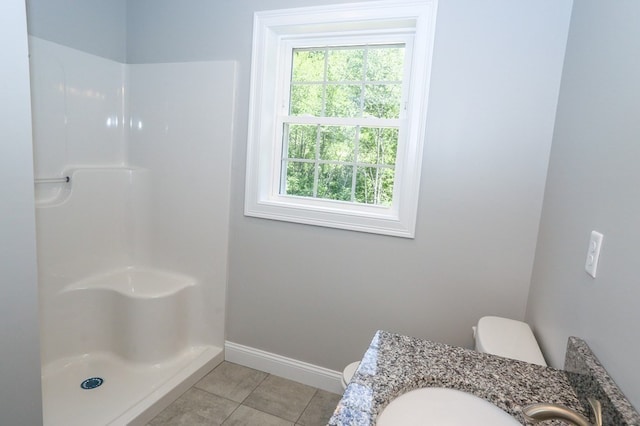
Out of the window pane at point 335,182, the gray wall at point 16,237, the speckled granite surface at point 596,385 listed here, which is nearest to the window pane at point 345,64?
the window pane at point 335,182

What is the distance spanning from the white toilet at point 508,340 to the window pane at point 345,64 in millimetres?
1444

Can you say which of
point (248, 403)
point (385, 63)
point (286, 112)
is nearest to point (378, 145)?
point (385, 63)

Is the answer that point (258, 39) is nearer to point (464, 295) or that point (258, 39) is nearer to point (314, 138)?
point (314, 138)

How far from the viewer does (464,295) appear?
5.75 feet

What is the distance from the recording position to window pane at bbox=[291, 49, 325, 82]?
6.94 feet

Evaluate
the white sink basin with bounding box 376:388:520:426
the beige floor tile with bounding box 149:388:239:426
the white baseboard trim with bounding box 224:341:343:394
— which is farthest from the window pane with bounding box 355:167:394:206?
the beige floor tile with bounding box 149:388:239:426

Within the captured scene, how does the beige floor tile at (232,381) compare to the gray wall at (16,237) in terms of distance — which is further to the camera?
the beige floor tile at (232,381)

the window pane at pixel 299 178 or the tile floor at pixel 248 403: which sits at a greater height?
the window pane at pixel 299 178

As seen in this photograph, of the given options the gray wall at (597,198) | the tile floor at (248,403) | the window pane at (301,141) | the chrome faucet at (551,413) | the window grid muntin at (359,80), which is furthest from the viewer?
the window pane at (301,141)

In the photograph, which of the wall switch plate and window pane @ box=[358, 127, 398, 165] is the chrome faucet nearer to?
the wall switch plate

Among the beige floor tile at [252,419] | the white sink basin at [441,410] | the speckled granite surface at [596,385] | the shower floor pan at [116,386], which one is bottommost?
the beige floor tile at [252,419]

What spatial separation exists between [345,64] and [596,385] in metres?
1.84

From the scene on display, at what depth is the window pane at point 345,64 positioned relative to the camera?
2.03m

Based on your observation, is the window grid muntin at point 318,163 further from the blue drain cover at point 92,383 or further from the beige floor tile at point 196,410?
the blue drain cover at point 92,383
